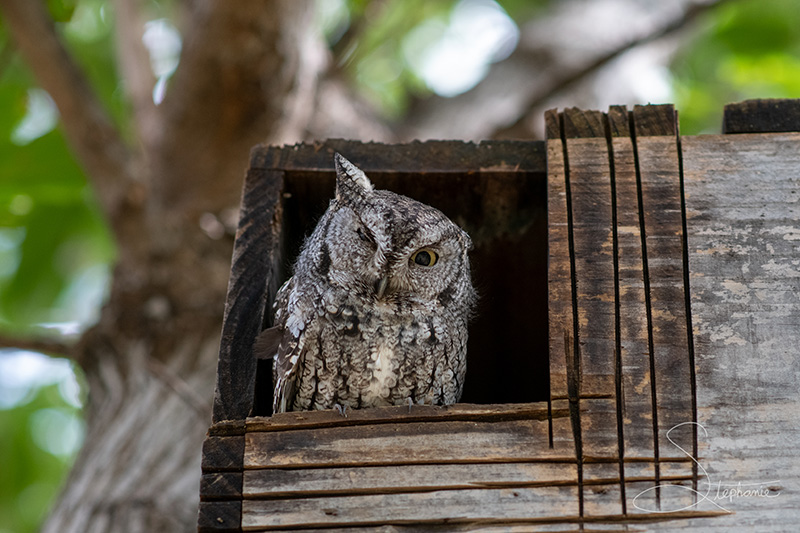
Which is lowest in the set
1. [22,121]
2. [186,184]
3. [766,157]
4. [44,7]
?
[766,157]

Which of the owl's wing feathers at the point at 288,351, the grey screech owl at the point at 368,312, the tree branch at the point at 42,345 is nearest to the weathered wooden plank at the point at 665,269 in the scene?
the grey screech owl at the point at 368,312

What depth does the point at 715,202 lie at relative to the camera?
7.15 feet

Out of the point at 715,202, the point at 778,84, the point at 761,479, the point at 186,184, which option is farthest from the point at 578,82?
the point at 761,479

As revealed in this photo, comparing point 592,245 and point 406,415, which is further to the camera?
point 592,245

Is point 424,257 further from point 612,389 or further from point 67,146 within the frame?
point 67,146

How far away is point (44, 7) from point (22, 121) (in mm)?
641

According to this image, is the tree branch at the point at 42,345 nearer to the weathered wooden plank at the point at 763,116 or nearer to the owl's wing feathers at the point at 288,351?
the owl's wing feathers at the point at 288,351

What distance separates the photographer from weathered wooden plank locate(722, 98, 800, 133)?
2322 mm

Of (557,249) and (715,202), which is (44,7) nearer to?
(557,249)

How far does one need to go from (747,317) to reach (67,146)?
129 inches

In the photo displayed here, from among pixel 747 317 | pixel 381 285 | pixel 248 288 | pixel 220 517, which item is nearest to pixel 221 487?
pixel 220 517

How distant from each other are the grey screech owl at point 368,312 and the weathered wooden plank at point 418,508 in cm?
45

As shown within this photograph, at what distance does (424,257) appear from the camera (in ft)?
7.86

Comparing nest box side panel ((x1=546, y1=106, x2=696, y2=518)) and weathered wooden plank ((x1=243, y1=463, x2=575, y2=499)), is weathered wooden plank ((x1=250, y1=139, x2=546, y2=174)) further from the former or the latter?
weathered wooden plank ((x1=243, y1=463, x2=575, y2=499))
